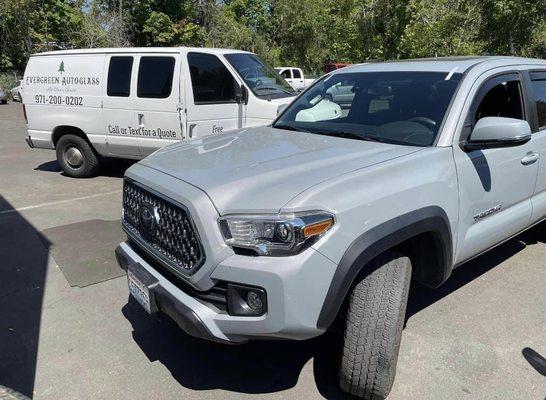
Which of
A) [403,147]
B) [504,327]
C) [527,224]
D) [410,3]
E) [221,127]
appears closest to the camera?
[403,147]

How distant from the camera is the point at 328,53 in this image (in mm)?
39188

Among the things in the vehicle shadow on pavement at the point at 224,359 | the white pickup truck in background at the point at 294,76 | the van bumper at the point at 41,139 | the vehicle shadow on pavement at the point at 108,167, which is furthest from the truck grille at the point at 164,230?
the white pickup truck in background at the point at 294,76

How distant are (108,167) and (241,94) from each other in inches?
132

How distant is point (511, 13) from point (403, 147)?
1004 centimetres

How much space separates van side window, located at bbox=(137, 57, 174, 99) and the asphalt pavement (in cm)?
310

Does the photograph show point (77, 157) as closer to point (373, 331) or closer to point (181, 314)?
point (181, 314)

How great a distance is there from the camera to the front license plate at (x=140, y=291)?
2.75 m

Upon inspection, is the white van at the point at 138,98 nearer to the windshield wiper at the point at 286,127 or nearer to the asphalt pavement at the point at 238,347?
the asphalt pavement at the point at 238,347

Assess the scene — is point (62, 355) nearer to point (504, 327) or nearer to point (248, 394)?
point (248, 394)

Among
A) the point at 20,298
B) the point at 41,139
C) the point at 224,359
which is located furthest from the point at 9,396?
the point at 41,139

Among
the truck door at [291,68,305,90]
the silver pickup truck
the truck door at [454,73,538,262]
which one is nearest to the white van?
the silver pickup truck

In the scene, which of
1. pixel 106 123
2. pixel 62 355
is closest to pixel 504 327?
pixel 62 355

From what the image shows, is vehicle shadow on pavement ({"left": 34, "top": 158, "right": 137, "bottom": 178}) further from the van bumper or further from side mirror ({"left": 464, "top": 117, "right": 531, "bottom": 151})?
side mirror ({"left": 464, "top": 117, "right": 531, "bottom": 151})

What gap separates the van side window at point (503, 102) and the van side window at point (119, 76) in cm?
536
